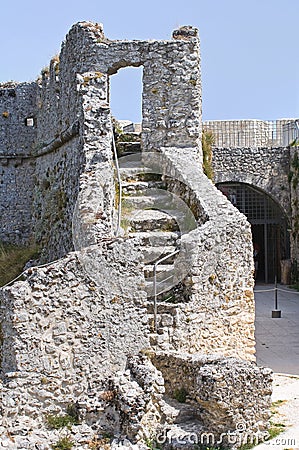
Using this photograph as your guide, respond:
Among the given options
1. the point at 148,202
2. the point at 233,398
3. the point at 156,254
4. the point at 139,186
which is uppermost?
the point at 139,186

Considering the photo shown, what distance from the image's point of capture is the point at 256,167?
22531mm

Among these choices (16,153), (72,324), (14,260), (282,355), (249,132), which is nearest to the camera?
(72,324)

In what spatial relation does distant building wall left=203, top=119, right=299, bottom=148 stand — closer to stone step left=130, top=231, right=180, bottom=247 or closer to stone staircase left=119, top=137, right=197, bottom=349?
stone staircase left=119, top=137, right=197, bottom=349

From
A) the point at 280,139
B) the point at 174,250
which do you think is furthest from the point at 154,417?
the point at 280,139

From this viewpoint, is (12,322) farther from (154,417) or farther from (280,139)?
(280,139)

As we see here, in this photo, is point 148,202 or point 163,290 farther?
point 148,202

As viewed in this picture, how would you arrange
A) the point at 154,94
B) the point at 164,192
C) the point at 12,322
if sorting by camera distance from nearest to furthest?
the point at 12,322 → the point at 164,192 → the point at 154,94

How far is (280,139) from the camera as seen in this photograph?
24.9m

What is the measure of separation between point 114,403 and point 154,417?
1.84 feet

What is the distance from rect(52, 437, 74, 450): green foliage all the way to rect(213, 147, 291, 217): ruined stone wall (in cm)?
1571

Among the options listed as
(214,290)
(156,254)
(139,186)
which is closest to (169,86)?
(139,186)

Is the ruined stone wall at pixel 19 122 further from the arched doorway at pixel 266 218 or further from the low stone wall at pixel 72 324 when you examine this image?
the low stone wall at pixel 72 324

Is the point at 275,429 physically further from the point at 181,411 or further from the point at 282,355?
the point at 282,355

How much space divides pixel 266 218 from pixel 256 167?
8.63 feet
